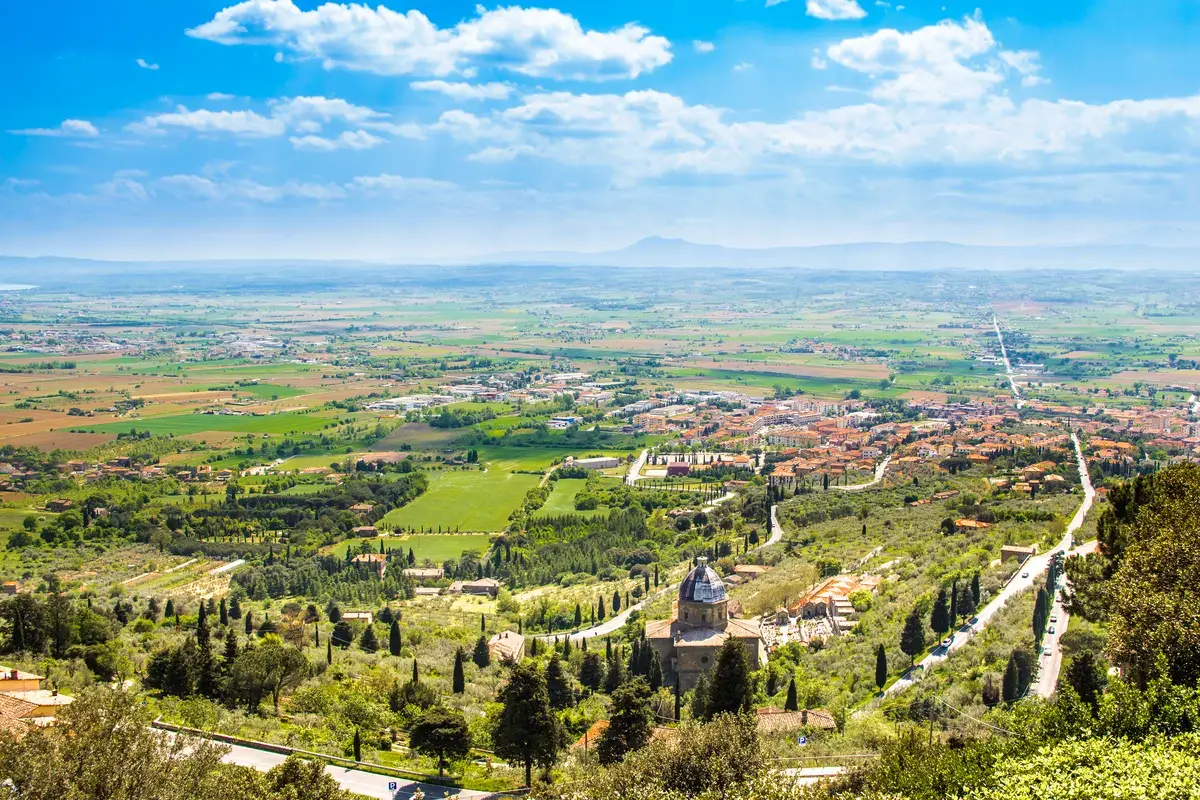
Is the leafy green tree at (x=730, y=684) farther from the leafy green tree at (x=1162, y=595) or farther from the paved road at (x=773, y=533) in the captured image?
the paved road at (x=773, y=533)

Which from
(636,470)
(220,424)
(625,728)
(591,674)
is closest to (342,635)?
(591,674)

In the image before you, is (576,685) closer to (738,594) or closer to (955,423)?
(738,594)

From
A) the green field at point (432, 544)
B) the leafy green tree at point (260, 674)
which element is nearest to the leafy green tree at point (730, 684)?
the leafy green tree at point (260, 674)

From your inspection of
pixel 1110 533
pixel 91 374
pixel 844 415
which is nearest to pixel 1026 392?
pixel 844 415

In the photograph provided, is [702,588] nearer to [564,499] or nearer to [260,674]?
[260,674]

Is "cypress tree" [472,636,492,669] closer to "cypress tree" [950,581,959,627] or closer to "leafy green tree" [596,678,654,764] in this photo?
"leafy green tree" [596,678,654,764]
